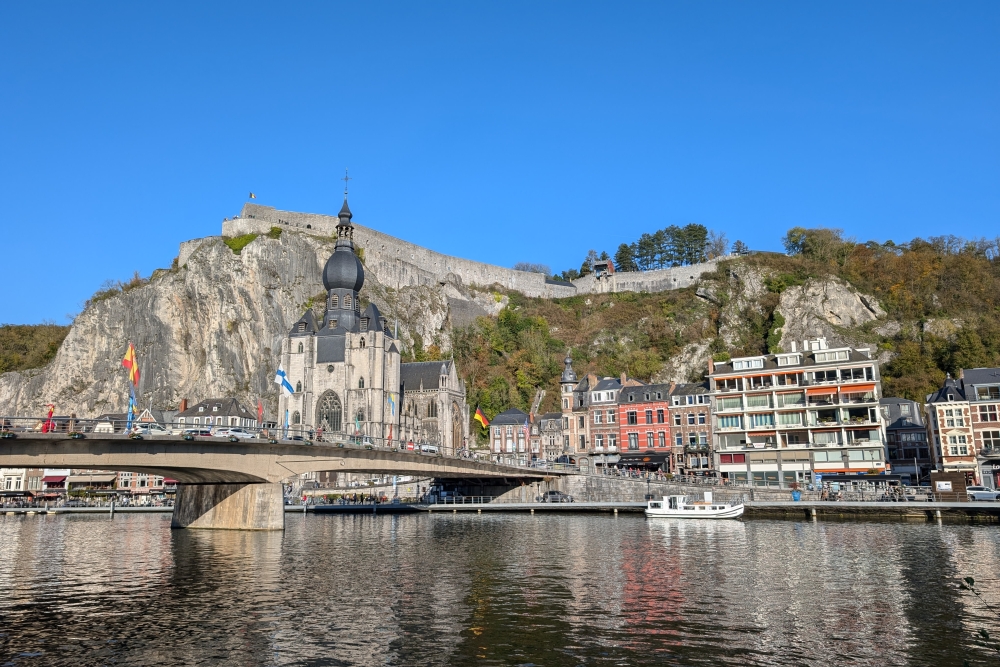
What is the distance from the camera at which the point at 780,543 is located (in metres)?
33.3

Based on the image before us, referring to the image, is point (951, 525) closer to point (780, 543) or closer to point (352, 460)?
point (780, 543)

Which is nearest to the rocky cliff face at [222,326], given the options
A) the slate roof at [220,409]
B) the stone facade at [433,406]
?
the slate roof at [220,409]

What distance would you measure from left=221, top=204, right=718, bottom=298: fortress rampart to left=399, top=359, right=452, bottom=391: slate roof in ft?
67.1

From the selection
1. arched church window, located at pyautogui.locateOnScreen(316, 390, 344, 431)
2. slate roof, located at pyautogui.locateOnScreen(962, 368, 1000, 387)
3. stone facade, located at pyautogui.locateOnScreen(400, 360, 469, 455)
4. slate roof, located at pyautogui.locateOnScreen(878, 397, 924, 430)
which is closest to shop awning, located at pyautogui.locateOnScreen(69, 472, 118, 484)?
arched church window, located at pyautogui.locateOnScreen(316, 390, 344, 431)

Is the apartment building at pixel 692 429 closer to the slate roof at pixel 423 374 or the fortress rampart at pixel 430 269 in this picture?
the slate roof at pixel 423 374

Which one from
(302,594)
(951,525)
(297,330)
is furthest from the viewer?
(297,330)

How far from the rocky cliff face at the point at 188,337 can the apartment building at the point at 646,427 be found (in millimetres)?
41906

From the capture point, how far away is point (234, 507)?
4119 centimetres

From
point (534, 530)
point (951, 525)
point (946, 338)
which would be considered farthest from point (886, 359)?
point (534, 530)

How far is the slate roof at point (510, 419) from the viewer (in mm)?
85044

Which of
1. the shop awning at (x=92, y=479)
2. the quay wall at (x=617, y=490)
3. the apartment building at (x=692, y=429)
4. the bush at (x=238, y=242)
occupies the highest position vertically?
the bush at (x=238, y=242)

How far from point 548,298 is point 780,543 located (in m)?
94.0

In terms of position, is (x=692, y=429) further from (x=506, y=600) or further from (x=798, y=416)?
(x=506, y=600)

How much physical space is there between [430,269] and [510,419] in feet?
131
